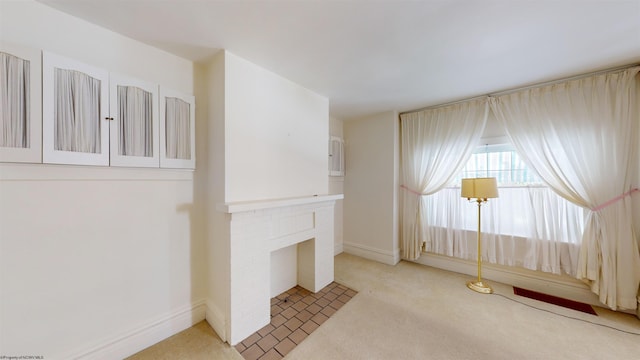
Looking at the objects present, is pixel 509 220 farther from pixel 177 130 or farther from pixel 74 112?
pixel 74 112

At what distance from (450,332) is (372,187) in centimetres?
216

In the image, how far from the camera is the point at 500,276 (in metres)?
2.68

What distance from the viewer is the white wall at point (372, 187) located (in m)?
3.36

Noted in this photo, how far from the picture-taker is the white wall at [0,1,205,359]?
123 cm

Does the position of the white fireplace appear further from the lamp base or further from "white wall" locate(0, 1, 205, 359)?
the lamp base

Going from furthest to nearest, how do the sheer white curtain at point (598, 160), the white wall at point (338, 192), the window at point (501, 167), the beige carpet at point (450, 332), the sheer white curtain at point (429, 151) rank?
the white wall at point (338, 192) < the sheer white curtain at point (429, 151) < the window at point (501, 167) < the sheer white curtain at point (598, 160) < the beige carpet at point (450, 332)

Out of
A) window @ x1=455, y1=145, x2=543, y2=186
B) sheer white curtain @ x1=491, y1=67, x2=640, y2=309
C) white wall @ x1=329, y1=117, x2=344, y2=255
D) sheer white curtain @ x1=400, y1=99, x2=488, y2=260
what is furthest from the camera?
white wall @ x1=329, y1=117, x2=344, y2=255

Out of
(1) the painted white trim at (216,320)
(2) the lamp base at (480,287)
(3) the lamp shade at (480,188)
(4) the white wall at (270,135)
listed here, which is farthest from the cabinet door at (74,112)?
(2) the lamp base at (480,287)

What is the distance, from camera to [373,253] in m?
3.48

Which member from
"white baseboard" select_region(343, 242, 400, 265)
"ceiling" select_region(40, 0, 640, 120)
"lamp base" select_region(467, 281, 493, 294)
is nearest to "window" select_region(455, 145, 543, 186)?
"ceiling" select_region(40, 0, 640, 120)

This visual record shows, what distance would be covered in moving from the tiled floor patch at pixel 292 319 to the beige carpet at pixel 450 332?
8 cm

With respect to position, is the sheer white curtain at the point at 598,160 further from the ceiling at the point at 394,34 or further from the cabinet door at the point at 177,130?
A: the cabinet door at the point at 177,130

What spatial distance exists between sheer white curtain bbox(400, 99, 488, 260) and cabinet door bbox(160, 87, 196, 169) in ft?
10.0

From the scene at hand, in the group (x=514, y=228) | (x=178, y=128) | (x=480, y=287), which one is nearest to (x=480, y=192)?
(x=514, y=228)
